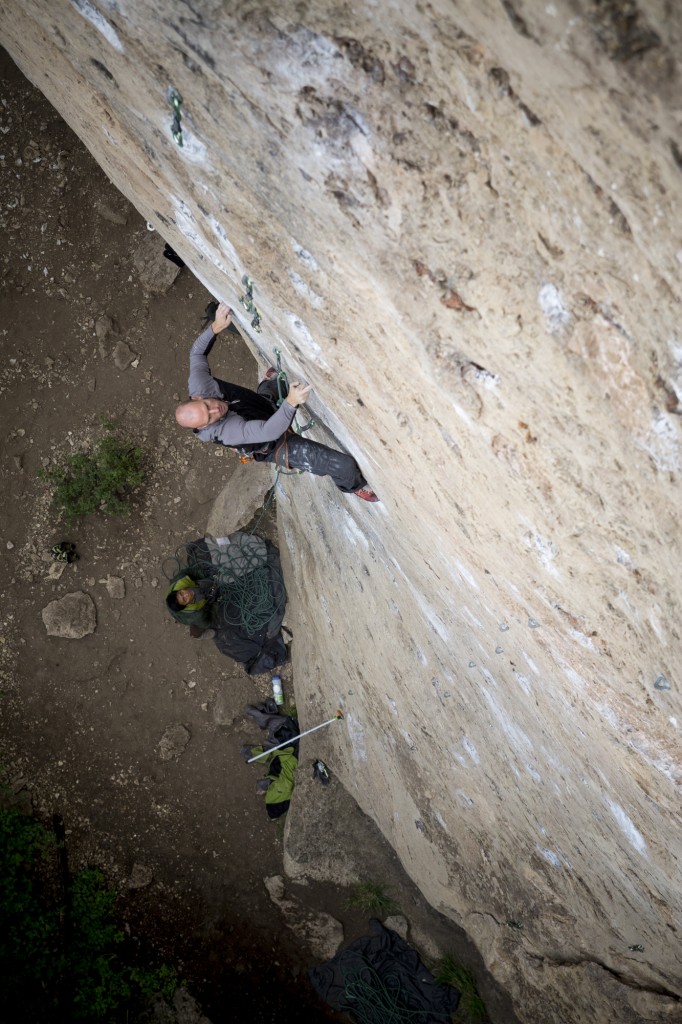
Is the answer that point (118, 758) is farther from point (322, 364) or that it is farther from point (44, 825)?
point (322, 364)

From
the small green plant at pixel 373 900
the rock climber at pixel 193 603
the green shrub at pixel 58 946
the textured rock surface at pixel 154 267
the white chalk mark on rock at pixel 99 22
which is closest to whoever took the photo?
the white chalk mark on rock at pixel 99 22

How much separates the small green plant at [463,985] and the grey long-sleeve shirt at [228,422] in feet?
14.7

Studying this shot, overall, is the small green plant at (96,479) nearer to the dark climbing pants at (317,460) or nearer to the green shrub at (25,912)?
the green shrub at (25,912)

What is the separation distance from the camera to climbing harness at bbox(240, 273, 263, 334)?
2957 millimetres

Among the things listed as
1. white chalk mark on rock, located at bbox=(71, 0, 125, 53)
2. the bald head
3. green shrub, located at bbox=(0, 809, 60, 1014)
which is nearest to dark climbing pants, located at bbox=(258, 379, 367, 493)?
the bald head

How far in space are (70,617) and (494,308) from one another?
5.78 meters

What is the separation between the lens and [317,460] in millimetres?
3773

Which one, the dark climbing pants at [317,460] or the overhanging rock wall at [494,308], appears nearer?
the overhanging rock wall at [494,308]

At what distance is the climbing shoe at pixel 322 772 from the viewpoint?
19.5 feet

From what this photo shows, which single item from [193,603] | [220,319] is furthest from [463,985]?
[220,319]

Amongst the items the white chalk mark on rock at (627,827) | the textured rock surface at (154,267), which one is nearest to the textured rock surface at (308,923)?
the white chalk mark on rock at (627,827)

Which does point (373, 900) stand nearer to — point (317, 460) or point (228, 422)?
point (317, 460)

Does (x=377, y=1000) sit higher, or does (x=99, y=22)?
(x=99, y=22)

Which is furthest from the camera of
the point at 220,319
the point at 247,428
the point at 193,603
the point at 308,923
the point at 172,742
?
the point at 172,742
